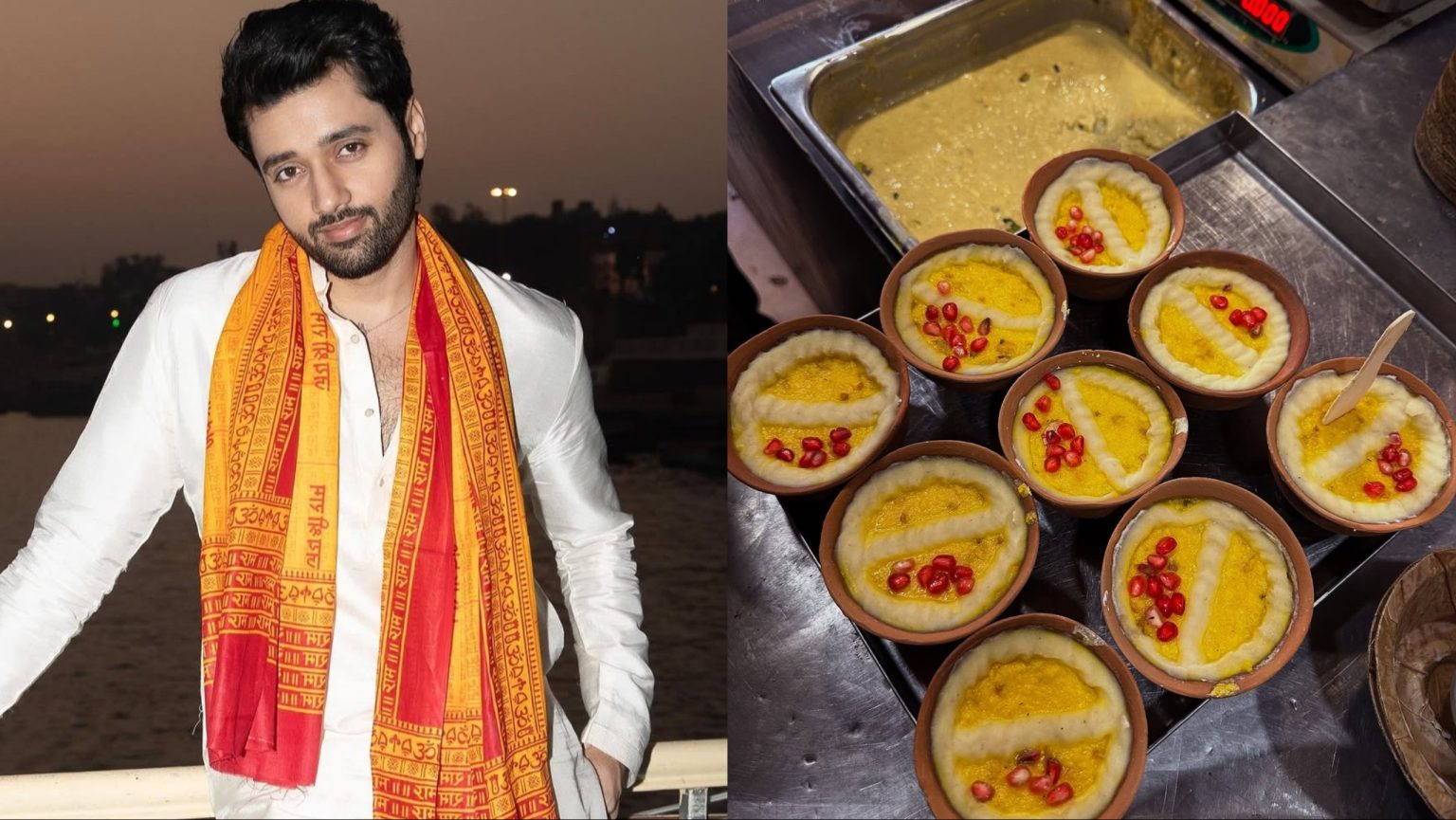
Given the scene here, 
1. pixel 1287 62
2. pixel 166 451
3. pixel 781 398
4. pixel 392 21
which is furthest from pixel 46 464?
pixel 1287 62

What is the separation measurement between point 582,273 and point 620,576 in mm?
419

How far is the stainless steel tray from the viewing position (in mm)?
1959

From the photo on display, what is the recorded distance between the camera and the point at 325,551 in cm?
153

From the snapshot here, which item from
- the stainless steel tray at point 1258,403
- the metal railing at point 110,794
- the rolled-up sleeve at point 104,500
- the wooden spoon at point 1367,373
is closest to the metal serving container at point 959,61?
the stainless steel tray at point 1258,403

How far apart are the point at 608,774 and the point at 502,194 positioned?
80cm

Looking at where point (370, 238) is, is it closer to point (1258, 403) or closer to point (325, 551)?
point (325, 551)

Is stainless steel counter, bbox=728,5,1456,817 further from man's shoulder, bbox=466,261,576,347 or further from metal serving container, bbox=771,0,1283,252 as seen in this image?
metal serving container, bbox=771,0,1283,252

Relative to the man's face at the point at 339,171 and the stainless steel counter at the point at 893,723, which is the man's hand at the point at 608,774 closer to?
the stainless steel counter at the point at 893,723

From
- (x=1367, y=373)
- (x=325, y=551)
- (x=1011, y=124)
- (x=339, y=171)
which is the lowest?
(x=1367, y=373)

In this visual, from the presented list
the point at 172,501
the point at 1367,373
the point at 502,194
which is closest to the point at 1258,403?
the point at 1367,373

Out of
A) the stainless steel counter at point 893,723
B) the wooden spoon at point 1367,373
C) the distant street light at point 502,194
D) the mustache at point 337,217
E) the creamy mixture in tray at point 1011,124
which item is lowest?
the stainless steel counter at point 893,723

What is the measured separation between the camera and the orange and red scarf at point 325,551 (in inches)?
59.8

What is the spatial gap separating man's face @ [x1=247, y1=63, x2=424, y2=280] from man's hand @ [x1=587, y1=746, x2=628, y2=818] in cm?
72

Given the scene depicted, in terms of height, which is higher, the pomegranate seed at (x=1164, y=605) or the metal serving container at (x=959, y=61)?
the metal serving container at (x=959, y=61)
